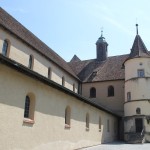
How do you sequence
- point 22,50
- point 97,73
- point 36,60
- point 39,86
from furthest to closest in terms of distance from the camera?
point 97,73
point 36,60
point 22,50
point 39,86

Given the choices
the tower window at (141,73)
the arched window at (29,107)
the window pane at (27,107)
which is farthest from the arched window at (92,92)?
the window pane at (27,107)

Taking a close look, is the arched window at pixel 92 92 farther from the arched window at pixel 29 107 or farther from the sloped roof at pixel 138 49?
the arched window at pixel 29 107

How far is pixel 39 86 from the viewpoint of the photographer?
46.6ft

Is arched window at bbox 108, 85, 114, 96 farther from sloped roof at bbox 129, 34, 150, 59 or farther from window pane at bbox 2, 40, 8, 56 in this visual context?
window pane at bbox 2, 40, 8, 56

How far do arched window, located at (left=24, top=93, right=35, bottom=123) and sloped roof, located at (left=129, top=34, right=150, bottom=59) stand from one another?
21148mm

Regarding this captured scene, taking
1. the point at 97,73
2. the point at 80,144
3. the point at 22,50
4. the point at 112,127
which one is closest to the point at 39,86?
the point at 80,144

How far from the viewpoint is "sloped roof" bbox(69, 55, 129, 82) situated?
36.1m

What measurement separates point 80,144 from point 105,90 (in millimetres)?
17067

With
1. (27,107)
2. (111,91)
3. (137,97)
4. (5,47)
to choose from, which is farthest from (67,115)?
(111,91)

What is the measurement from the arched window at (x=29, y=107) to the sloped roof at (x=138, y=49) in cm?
2115

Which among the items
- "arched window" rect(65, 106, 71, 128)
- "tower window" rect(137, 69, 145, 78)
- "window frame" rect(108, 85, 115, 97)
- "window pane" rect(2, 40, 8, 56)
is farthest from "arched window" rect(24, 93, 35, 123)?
"window frame" rect(108, 85, 115, 97)

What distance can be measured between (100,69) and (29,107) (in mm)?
26114

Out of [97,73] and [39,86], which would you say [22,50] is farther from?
[97,73]

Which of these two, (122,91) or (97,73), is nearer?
(122,91)
